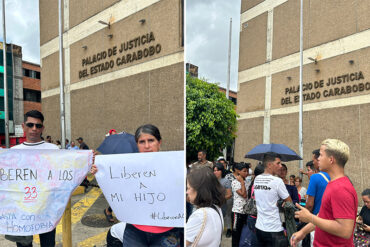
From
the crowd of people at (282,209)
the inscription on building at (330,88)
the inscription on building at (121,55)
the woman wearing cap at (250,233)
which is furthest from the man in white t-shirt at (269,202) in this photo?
the inscription on building at (330,88)

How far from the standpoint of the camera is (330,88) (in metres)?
14.7

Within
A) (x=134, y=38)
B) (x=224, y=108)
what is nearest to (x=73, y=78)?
(x=134, y=38)

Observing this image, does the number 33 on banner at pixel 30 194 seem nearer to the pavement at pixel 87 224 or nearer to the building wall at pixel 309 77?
the pavement at pixel 87 224

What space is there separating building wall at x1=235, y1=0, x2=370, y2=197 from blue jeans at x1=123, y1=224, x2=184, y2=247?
13298mm

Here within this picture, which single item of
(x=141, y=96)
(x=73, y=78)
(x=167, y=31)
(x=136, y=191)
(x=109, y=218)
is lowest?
(x=109, y=218)

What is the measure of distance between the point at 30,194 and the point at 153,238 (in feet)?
5.30

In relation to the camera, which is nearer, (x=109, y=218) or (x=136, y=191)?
(x=136, y=191)

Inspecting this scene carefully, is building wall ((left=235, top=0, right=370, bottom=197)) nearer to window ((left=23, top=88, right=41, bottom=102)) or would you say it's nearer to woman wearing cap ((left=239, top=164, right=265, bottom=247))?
woman wearing cap ((left=239, top=164, right=265, bottom=247))

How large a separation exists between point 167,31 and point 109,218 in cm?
855

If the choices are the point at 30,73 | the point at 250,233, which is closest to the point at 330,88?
the point at 250,233

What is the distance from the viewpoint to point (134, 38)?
13.5 meters

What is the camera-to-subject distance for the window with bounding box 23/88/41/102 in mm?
29297

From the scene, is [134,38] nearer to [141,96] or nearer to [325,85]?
[141,96]

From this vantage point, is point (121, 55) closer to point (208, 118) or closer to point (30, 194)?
point (208, 118)
